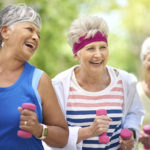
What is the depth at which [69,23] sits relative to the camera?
33.6 feet

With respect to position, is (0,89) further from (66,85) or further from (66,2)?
(66,2)

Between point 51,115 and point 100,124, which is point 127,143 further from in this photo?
point 51,115

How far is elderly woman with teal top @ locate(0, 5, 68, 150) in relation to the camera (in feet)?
8.01

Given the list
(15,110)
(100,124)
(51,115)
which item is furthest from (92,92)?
(15,110)

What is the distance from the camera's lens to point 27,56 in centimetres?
261

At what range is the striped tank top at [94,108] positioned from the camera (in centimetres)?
316

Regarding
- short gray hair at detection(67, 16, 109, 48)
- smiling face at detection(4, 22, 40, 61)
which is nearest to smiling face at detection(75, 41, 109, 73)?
short gray hair at detection(67, 16, 109, 48)

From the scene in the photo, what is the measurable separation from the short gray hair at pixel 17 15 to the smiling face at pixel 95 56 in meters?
0.66

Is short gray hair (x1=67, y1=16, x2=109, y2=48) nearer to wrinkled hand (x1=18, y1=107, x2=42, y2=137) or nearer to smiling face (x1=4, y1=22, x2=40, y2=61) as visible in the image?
smiling face (x1=4, y1=22, x2=40, y2=61)

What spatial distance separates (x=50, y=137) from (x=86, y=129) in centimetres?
57

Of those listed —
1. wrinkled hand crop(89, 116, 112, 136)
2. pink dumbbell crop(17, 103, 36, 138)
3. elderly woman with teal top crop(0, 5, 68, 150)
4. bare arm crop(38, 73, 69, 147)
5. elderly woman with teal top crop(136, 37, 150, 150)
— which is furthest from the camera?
elderly woman with teal top crop(136, 37, 150, 150)

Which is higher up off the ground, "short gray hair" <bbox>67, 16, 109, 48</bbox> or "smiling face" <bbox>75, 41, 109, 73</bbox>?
"short gray hair" <bbox>67, 16, 109, 48</bbox>

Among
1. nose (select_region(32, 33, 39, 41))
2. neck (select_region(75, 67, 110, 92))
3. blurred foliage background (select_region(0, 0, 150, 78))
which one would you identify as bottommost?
neck (select_region(75, 67, 110, 92))

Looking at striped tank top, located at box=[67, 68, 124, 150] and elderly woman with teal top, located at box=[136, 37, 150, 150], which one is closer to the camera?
striped tank top, located at box=[67, 68, 124, 150]
